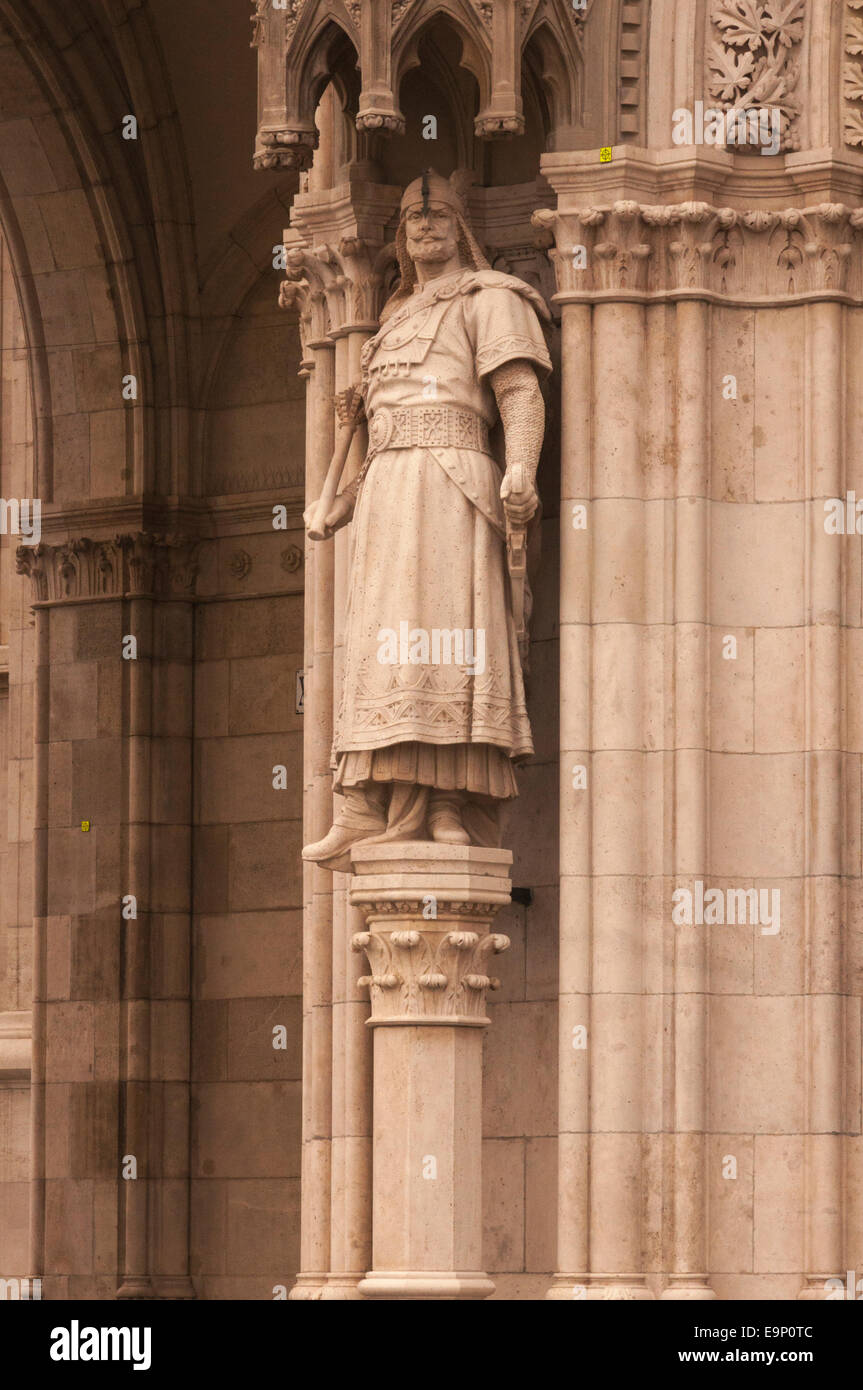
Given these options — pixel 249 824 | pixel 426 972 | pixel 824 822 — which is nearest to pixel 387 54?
pixel 824 822

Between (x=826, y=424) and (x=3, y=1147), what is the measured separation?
1263 centimetres

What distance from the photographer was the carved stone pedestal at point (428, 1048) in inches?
700

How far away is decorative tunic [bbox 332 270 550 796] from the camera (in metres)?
18.0

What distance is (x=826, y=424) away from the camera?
18.5 meters

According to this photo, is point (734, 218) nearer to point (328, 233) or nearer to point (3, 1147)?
point (328, 233)

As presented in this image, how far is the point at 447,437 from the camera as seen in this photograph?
720 inches

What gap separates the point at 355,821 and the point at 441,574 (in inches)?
52.3

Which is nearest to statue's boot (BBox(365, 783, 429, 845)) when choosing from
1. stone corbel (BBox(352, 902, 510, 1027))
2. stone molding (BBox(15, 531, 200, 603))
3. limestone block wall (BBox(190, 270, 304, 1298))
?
stone corbel (BBox(352, 902, 510, 1027))

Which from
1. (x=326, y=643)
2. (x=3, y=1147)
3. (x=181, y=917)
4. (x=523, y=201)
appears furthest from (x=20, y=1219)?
(x=523, y=201)

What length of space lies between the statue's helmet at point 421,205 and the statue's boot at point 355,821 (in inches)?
103

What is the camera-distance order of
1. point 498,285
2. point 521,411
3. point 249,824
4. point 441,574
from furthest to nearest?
1. point 249,824
2. point 498,285
3. point 521,411
4. point 441,574

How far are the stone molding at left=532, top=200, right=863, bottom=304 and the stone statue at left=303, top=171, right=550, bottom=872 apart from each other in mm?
385

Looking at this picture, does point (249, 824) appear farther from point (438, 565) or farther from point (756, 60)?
point (756, 60)

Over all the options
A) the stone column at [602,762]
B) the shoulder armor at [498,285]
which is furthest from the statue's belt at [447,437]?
the shoulder armor at [498,285]
